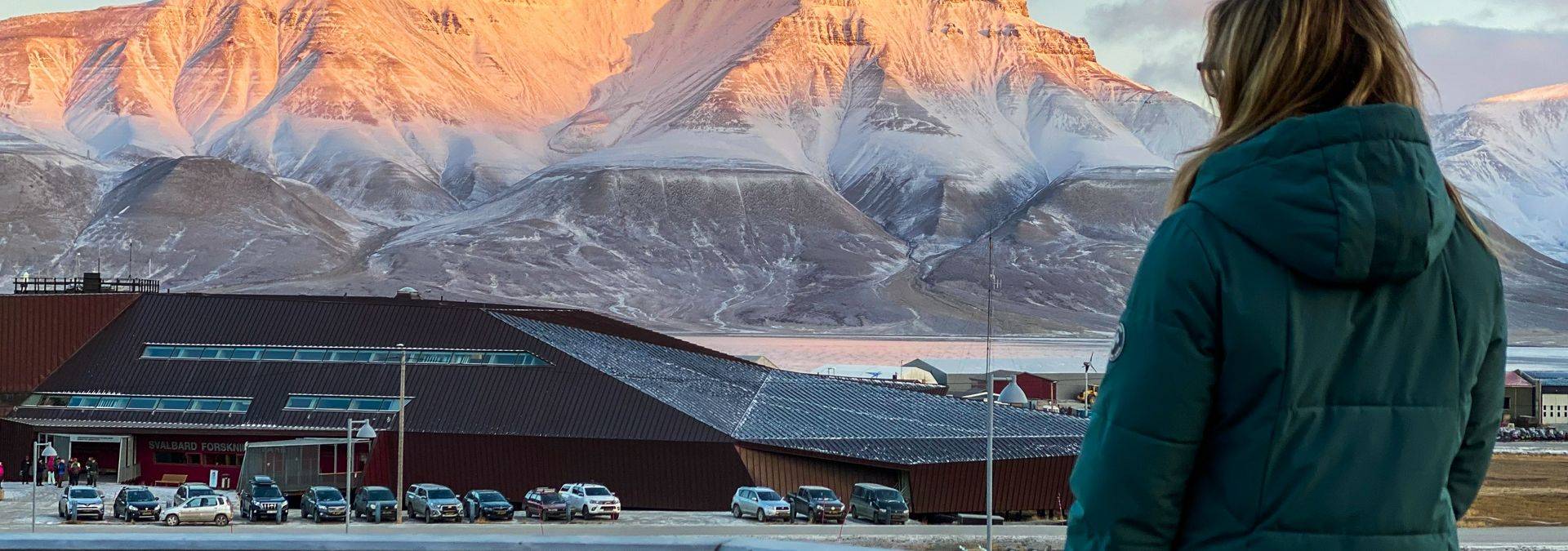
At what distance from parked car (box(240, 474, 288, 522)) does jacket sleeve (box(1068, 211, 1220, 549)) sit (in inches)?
1848

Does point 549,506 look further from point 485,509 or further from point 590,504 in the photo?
point 485,509

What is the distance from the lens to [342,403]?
64125 mm

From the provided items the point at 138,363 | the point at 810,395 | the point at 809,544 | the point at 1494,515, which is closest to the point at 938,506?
the point at 810,395

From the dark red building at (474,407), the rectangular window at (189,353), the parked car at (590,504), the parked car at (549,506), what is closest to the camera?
the parked car at (549,506)

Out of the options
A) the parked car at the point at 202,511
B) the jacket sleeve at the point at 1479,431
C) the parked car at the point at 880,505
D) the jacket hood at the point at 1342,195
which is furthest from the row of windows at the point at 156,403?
the jacket hood at the point at 1342,195

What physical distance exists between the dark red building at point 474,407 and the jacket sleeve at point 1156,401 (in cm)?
5440

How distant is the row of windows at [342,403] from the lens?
63469mm

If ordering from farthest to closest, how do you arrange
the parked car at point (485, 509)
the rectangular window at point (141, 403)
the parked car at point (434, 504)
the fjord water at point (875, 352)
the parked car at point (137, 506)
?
1. the fjord water at point (875, 352)
2. the rectangular window at point (141, 403)
3. the parked car at point (485, 509)
4. the parked car at point (434, 504)
5. the parked car at point (137, 506)

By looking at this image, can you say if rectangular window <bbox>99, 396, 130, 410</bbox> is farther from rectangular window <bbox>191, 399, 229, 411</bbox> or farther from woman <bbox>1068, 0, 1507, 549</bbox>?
woman <bbox>1068, 0, 1507, 549</bbox>

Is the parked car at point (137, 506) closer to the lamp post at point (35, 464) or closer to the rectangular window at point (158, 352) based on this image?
the lamp post at point (35, 464)

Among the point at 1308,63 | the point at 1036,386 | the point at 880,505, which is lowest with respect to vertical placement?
the point at 880,505

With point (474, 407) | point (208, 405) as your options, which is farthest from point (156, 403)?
point (474, 407)

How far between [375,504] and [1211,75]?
47641 millimetres

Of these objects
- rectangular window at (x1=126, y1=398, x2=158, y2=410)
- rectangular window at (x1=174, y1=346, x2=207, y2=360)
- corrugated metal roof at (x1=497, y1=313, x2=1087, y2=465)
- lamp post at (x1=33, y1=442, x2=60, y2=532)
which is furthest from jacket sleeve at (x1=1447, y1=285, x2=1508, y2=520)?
rectangular window at (x1=174, y1=346, x2=207, y2=360)
